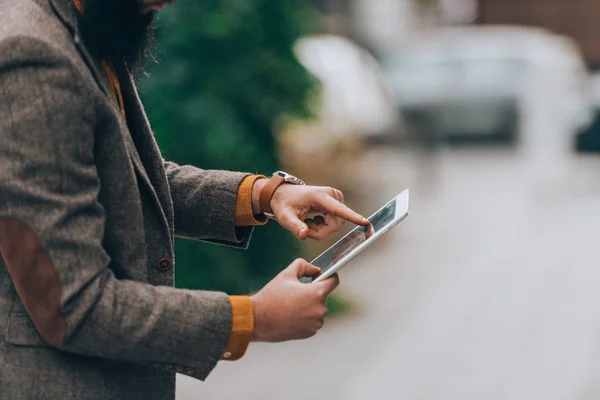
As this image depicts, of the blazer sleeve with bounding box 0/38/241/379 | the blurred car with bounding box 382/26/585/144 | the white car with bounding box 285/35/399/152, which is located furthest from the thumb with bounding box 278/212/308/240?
the blurred car with bounding box 382/26/585/144

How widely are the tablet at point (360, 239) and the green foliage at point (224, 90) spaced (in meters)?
4.14

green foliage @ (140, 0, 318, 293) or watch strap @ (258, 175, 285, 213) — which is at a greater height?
watch strap @ (258, 175, 285, 213)

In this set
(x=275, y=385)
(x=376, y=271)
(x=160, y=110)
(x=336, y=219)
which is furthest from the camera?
(x=376, y=271)

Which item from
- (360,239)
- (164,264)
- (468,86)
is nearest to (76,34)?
(164,264)

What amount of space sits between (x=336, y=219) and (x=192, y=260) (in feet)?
14.1

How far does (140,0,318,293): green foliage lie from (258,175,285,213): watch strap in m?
3.95

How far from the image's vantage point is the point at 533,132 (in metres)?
17.5

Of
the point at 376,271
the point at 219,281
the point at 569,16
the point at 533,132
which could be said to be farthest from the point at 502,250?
the point at 569,16

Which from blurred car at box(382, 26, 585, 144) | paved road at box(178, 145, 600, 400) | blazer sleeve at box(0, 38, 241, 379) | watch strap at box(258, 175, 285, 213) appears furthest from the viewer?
blurred car at box(382, 26, 585, 144)

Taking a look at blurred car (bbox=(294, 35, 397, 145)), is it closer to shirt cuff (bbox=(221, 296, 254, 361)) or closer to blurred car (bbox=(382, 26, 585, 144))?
blurred car (bbox=(382, 26, 585, 144))

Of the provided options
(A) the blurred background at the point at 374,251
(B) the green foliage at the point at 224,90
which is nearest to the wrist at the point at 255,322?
(A) the blurred background at the point at 374,251

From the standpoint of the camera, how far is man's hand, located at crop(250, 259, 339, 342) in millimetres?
1781

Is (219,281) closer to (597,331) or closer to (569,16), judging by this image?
(597,331)

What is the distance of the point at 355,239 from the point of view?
2.03 metres
